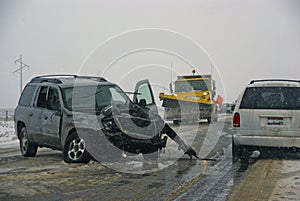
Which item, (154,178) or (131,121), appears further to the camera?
(131,121)

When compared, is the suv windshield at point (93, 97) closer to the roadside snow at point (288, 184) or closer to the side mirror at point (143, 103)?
the side mirror at point (143, 103)

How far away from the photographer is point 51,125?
8266 mm

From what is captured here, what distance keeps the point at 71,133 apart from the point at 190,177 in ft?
8.69

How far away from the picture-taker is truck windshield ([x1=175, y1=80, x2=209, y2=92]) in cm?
2454

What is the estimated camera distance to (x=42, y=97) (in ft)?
29.7

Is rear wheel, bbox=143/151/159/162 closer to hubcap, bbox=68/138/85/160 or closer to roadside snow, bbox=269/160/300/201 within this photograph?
hubcap, bbox=68/138/85/160

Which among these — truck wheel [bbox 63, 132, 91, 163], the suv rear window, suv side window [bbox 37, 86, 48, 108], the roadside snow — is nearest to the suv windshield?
suv side window [bbox 37, 86, 48, 108]

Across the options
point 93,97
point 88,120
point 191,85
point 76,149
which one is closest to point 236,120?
point 93,97

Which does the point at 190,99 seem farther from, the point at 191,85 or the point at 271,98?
the point at 271,98

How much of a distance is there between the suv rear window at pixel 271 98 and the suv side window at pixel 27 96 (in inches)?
200

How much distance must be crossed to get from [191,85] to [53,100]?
16.9 meters

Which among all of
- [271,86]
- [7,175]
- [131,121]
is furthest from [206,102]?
[7,175]

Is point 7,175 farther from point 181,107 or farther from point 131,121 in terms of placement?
point 181,107

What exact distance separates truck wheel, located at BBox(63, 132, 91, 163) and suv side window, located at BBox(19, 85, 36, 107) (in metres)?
2.21
